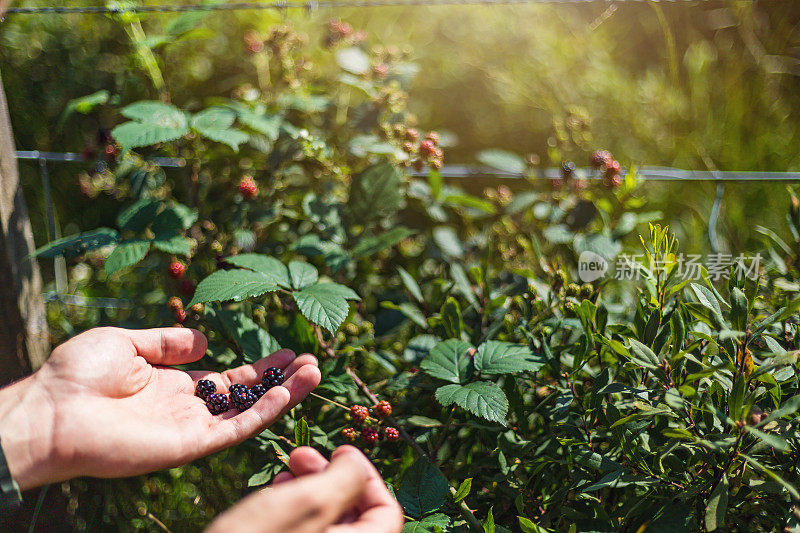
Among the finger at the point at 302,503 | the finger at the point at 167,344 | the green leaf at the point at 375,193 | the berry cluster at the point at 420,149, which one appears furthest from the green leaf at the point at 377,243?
the finger at the point at 302,503

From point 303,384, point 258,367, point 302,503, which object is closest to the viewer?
point 302,503

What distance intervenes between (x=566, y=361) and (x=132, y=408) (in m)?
0.78

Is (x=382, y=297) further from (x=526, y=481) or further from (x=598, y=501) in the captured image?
(x=598, y=501)

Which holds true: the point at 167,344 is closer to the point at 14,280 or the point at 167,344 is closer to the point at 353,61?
the point at 14,280

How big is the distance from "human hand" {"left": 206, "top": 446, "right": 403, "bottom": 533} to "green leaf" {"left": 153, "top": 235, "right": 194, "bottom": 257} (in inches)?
23.0

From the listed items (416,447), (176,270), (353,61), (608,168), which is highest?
(353,61)

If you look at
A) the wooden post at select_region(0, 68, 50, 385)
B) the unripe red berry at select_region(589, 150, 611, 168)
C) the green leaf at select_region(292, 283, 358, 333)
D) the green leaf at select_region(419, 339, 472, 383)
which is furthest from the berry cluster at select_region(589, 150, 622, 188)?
the wooden post at select_region(0, 68, 50, 385)

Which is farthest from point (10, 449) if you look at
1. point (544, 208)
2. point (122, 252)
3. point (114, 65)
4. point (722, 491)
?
point (114, 65)

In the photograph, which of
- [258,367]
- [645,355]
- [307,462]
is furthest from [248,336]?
[645,355]

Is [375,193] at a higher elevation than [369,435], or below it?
higher

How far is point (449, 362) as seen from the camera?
3.42 feet

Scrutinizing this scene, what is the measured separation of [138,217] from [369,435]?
2.39ft

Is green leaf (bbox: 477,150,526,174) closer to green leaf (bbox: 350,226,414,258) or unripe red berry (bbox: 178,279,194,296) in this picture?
green leaf (bbox: 350,226,414,258)

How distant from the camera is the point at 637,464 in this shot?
2.88 ft
